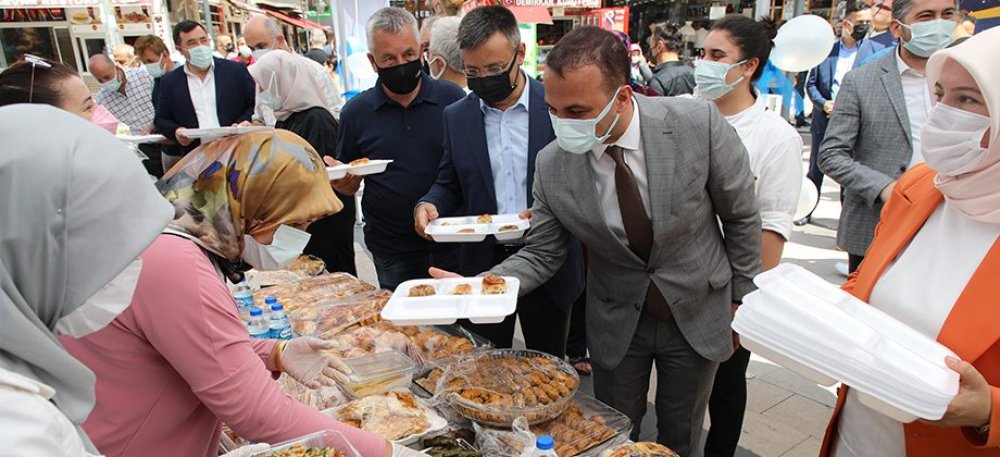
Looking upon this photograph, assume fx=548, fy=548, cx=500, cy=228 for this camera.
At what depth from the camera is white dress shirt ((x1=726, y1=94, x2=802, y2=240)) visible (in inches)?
86.5

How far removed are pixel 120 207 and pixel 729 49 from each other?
2337mm

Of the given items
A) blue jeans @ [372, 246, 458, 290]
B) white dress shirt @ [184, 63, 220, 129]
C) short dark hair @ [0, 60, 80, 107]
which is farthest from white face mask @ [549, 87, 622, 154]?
white dress shirt @ [184, 63, 220, 129]

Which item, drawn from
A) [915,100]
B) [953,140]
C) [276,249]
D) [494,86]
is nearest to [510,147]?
[494,86]

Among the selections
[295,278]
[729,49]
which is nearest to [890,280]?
[729,49]

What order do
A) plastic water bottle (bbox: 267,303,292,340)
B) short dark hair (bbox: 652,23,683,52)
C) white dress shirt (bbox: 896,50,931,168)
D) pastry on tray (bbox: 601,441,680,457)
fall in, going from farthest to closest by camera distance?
short dark hair (bbox: 652,23,683,52) → white dress shirt (bbox: 896,50,931,168) → plastic water bottle (bbox: 267,303,292,340) → pastry on tray (bbox: 601,441,680,457)

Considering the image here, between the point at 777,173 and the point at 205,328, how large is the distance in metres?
2.07

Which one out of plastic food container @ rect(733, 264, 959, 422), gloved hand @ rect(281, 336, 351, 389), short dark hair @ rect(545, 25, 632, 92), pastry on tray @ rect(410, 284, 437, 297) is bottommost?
gloved hand @ rect(281, 336, 351, 389)

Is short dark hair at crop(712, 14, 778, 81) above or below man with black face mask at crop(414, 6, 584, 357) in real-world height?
above

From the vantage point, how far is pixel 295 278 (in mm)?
3080

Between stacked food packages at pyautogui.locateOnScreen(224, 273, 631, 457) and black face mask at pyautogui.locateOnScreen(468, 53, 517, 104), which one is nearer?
stacked food packages at pyautogui.locateOnScreen(224, 273, 631, 457)

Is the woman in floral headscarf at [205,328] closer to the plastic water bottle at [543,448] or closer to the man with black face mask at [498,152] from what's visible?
the plastic water bottle at [543,448]

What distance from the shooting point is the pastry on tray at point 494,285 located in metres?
1.81

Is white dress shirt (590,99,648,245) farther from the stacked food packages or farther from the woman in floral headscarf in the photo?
the woman in floral headscarf

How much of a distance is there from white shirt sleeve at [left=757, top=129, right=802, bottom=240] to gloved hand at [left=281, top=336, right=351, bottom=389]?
1.72 m
